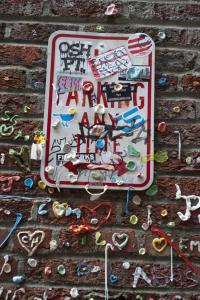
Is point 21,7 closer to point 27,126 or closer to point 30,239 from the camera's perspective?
point 27,126

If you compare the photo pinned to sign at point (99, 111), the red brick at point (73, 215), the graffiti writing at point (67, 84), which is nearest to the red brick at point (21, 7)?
the photo pinned to sign at point (99, 111)

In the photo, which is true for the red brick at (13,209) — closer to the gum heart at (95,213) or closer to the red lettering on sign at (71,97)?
the gum heart at (95,213)

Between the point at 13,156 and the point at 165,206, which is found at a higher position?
the point at 13,156

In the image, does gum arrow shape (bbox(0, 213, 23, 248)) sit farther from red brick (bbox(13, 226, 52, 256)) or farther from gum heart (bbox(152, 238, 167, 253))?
gum heart (bbox(152, 238, 167, 253))

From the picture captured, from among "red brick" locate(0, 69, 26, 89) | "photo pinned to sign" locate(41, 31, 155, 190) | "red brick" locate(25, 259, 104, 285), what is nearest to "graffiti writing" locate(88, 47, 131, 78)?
"photo pinned to sign" locate(41, 31, 155, 190)

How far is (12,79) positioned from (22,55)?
0.29 feet

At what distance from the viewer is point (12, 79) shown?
1.58m

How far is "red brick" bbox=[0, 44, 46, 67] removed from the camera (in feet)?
5.22

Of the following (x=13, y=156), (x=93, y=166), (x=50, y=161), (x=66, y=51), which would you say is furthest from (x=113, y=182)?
(x=66, y=51)

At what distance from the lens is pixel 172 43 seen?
5.33 ft

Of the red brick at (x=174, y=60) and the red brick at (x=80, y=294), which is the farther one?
the red brick at (x=174, y=60)

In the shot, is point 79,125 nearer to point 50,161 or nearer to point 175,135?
point 50,161

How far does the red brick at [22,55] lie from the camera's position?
1590 mm

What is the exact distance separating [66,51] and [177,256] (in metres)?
0.75
